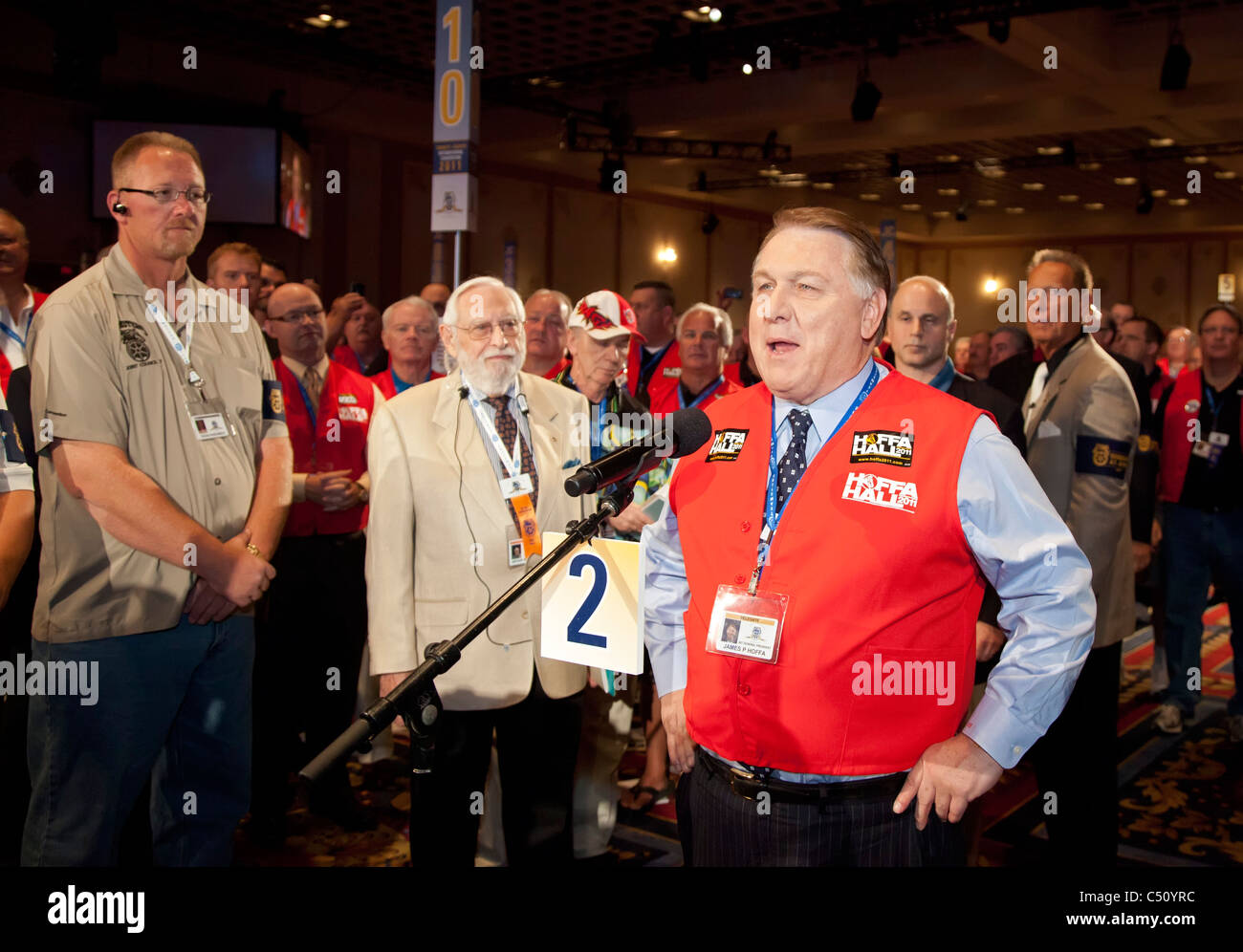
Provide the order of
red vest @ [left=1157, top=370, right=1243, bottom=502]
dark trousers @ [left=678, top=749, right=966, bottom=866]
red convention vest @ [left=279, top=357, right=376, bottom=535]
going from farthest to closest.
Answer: red vest @ [left=1157, top=370, right=1243, bottom=502] < red convention vest @ [left=279, top=357, right=376, bottom=535] < dark trousers @ [left=678, top=749, right=966, bottom=866]

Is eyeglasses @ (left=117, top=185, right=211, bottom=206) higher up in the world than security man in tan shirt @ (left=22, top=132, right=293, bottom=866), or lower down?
higher up

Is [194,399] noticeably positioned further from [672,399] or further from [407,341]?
[672,399]

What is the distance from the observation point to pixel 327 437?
3734 millimetres

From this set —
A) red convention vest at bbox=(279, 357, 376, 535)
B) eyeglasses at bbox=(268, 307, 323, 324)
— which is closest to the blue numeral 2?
red convention vest at bbox=(279, 357, 376, 535)

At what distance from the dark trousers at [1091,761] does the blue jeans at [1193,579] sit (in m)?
2.09

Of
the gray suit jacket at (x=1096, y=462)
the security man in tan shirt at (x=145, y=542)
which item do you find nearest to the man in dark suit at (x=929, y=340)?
the gray suit jacket at (x=1096, y=462)

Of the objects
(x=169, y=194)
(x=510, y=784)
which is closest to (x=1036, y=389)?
(x=510, y=784)

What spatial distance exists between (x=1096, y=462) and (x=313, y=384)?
2720 mm

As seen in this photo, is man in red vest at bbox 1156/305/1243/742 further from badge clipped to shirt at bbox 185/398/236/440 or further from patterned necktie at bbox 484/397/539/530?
badge clipped to shirt at bbox 185/398/236/440

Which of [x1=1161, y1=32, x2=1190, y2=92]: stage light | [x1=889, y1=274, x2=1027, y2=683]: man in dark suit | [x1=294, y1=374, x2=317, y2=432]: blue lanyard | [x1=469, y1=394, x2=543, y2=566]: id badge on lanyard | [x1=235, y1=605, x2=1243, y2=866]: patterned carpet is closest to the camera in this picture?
[x1=469, y1=394, x2=543, y2=566]: id badge on lanyard

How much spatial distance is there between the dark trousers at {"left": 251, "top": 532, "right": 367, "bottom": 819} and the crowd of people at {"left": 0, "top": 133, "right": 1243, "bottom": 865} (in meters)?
0.01

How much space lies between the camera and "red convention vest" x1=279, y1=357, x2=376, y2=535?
141 inches

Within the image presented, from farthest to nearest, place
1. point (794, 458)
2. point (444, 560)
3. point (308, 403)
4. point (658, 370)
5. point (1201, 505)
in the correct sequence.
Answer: point (658, 370)
point (1201, 505)
point (308, 403)
point (444, 560)
point (794, 458)

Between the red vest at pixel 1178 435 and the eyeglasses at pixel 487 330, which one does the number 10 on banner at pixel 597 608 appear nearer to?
the eyeglasses at pixel 487 330
